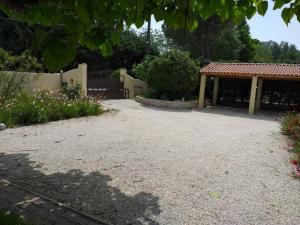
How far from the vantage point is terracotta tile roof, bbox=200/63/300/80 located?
65.5ft

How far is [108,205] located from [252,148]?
5.89 m

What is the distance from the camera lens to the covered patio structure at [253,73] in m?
20.2

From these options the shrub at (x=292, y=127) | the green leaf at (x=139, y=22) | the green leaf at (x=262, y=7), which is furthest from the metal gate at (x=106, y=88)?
the green leaf at (x=262, y=7)

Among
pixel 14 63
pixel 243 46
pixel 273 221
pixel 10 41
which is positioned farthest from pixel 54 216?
pixel 243 46

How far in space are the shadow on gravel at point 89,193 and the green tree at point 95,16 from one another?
90.6 inches

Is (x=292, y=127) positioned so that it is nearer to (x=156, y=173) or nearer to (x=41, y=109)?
(x=156, y=173)

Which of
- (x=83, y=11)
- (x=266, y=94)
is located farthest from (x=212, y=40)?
(x=83, y=11)

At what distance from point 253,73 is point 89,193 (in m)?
17.0

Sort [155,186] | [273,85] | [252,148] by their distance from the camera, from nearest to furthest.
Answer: [155,186], [252,148], [273,85]

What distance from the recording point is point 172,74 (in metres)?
21.0

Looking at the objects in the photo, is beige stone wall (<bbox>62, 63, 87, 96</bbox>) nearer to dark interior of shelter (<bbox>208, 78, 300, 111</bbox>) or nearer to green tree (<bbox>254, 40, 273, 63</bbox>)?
dark interior of shelter (<bbox>208, 78, 300, 111</bbox>)

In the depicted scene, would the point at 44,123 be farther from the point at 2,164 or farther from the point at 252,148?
the point at 252,148

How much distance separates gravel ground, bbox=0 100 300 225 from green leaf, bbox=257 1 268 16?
2.61m

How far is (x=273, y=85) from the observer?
77.4 ft
